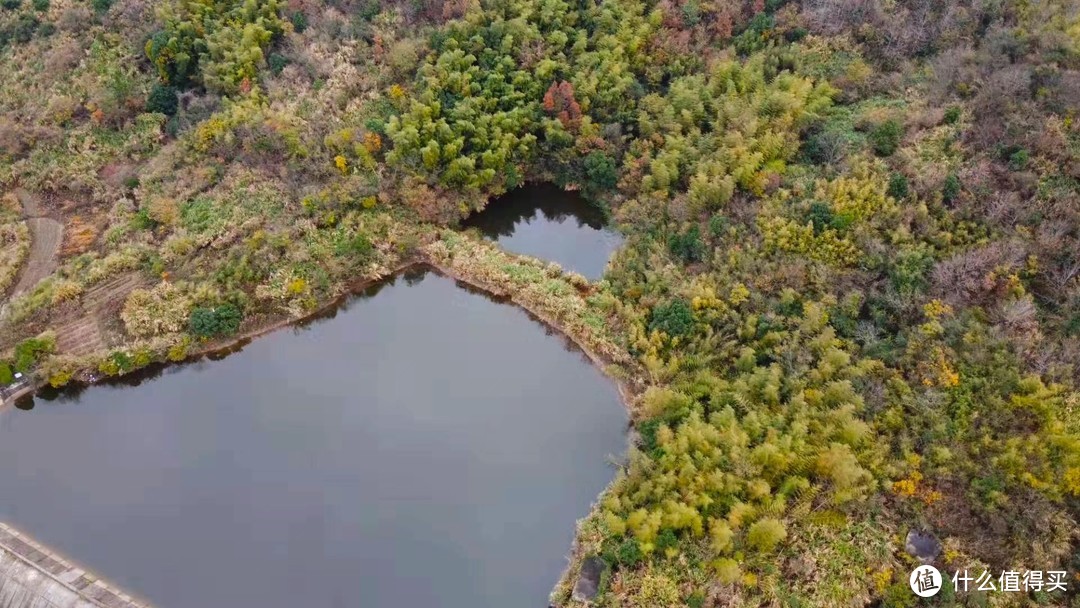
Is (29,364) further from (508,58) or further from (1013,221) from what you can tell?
(1013,221)

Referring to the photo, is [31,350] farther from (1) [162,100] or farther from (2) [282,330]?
(1) [162,100]

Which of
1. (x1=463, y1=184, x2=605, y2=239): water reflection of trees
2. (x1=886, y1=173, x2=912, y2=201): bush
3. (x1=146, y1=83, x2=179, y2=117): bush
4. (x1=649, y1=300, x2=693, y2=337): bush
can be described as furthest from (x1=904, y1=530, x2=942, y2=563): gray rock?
(x1=146, y1=83, x2=179, y2=117): bush

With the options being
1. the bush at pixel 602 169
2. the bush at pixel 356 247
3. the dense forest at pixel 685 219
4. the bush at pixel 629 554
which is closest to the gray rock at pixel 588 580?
the dense forest at pixel 685 219

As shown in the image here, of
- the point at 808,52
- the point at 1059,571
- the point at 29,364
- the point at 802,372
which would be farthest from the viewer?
the point at 808,52

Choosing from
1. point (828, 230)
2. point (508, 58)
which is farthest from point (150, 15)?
point (828, 230)

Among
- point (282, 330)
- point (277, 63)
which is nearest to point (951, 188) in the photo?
point (282, 330)
